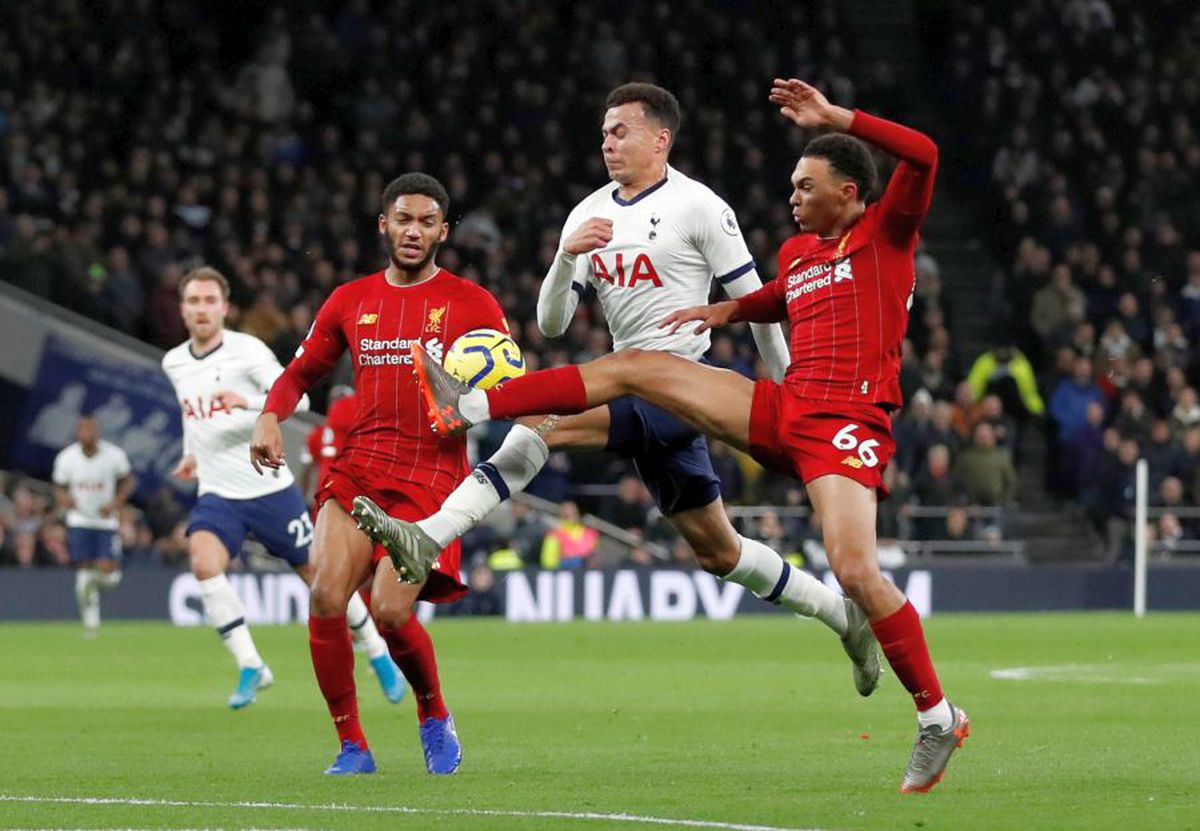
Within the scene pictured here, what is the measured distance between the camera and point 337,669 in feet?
31.9

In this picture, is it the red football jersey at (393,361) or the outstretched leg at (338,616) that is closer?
the outstretched leg at (338,616)

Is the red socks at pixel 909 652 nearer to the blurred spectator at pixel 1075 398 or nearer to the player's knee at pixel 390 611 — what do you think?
the player's knee at pixel 390 611

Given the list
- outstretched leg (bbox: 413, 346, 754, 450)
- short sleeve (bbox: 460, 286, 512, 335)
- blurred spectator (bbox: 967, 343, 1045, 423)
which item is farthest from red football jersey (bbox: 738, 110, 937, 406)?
blurred spectator (bbox: 967, 343, 1045, 423)

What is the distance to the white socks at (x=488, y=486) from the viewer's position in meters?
9.41

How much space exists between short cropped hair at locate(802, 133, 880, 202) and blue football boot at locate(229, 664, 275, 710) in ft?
19.5

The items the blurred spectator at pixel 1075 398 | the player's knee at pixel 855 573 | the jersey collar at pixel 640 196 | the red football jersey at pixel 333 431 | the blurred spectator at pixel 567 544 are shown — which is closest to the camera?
the player's knee at pixel 855 573

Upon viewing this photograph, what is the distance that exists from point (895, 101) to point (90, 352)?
1184 cm

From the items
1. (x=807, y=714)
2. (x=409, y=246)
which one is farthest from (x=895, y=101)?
(x=409, y=246)

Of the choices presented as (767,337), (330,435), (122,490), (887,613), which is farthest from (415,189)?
(122,490)

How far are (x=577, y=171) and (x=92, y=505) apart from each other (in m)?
9.31

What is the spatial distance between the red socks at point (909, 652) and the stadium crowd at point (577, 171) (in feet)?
53.2

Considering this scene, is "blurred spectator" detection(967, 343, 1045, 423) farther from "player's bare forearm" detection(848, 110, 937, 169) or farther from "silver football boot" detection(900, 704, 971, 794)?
→ "player's bare forearm" detection(848, 110, 937, 169)

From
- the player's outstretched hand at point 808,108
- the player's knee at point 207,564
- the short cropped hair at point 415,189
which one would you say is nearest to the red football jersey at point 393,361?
the short cropped hair at point 415,189

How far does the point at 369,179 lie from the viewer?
90.8 ft
